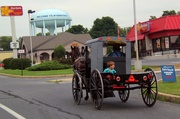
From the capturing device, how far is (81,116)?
30.2 ft

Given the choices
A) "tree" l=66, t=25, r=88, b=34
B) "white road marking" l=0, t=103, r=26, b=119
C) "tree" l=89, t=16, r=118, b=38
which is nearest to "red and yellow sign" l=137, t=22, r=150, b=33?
"white road marking" l=0, t=103, r=26, b=119

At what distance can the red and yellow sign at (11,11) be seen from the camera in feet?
186

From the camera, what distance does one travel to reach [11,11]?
5659 cm

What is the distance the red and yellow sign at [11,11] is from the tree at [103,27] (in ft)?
175

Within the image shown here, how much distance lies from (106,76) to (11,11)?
49494 millimetres

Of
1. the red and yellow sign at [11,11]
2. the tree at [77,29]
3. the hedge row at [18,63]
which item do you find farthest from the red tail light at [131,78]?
the tree at [77,29]

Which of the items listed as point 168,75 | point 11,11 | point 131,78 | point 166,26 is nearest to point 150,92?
point 131,78

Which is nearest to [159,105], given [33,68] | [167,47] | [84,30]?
[33,68]

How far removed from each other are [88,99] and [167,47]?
135 ft

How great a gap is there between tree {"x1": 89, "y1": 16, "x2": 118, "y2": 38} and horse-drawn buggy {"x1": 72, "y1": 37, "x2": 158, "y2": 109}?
9723 cm

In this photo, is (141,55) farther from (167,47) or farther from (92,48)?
(92,48)

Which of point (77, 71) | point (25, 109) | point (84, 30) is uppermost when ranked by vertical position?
point (84, 30)

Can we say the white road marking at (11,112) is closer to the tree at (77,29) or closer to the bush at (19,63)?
the bush at (19,63)

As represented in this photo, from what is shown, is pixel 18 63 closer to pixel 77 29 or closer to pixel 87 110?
pixel 87 110
